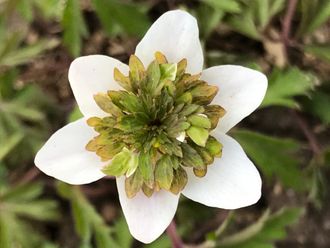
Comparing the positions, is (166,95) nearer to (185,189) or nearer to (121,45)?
(185,189)

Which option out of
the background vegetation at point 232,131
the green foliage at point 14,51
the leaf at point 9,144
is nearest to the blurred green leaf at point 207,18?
the background vegetation at point 232,131

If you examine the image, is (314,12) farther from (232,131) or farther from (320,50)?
(232,131)

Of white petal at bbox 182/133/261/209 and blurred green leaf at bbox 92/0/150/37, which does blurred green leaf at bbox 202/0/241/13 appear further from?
white petal at bbox 182/133/261/209

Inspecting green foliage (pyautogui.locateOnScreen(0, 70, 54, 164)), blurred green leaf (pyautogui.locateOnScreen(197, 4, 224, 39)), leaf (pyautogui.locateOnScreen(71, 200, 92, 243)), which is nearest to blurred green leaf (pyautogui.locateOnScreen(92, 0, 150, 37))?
blurred green leaf (pyautogui.locateOnScreen(197, 4, 224, 39))

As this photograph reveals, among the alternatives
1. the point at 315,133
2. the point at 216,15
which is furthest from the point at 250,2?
the point at 315,133

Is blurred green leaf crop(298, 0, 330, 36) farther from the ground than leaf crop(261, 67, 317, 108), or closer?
farther from the ground

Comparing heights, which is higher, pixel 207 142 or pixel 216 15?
pixel 207 142
